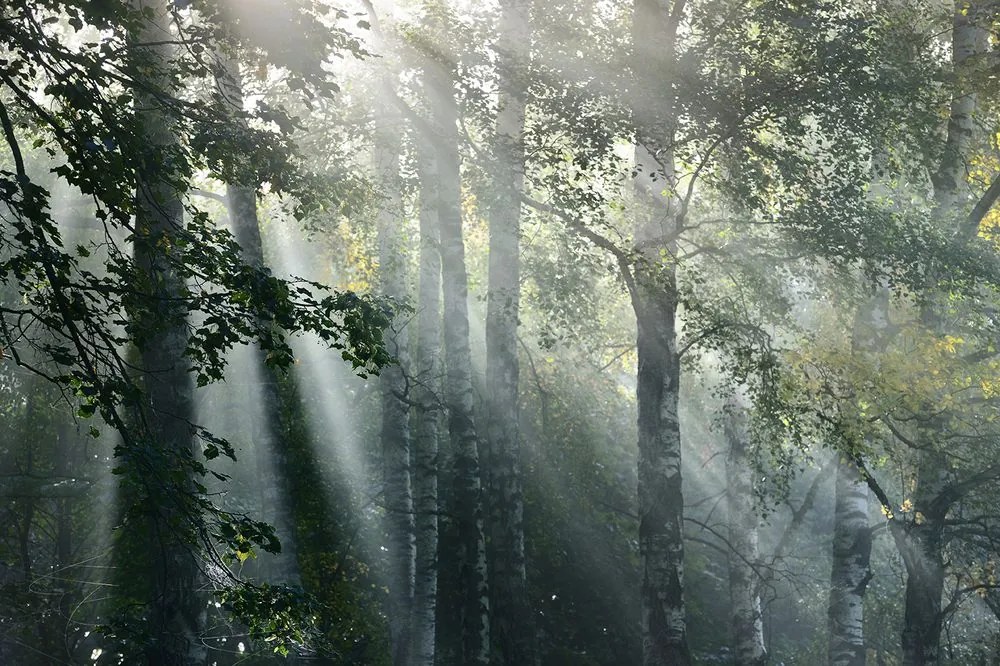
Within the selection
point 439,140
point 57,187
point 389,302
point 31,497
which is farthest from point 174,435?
point 57,187

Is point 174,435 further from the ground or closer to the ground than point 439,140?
closer to the ground

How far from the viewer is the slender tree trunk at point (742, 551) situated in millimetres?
15156

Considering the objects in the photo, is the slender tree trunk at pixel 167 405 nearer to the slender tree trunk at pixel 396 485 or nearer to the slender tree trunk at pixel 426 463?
the slender tree trunk at pixel 426 463

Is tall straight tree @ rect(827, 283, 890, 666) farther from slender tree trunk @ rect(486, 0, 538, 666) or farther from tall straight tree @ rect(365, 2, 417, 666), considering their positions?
tall straight tree @ rect(365, 2, 417, 666)

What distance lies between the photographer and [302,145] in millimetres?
14297

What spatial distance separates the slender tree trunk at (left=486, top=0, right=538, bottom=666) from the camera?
13.0 metres

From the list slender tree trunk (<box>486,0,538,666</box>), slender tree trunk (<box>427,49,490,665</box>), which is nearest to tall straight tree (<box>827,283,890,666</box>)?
slender tree trunk (<box>486,0,538,666</box>)

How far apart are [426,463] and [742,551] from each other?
569cm

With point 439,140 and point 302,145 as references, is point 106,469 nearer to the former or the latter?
point 302,145

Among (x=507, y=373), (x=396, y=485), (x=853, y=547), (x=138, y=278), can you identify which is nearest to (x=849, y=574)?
(x=853, y=547)

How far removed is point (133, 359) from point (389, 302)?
7550 millimetres

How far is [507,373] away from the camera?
13789 mm

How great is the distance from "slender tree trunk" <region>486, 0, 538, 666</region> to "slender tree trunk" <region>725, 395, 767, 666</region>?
396 centimetres

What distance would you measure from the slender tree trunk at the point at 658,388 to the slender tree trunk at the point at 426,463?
3006 millimetres
